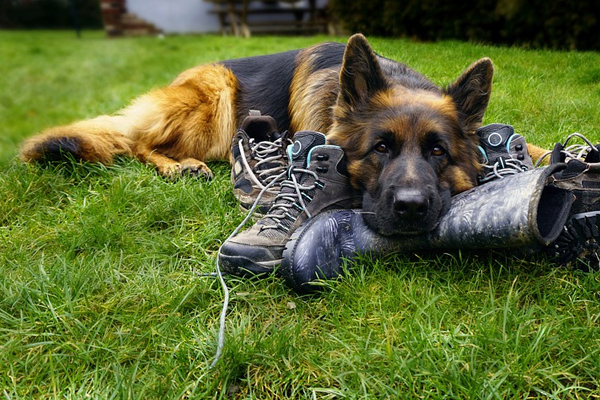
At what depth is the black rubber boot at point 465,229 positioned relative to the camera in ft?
5.74

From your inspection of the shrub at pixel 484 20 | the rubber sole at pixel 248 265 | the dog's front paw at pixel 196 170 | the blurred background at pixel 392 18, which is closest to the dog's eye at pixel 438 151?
the rubber sole at pixel 248 265

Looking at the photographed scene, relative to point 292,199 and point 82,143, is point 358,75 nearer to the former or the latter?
point 292,199

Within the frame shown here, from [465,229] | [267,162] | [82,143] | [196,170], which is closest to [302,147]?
[267,162]

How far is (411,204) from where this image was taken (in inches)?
79.6

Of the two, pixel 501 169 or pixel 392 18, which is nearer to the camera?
pixel 501 169

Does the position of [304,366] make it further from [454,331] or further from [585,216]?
[585,216]

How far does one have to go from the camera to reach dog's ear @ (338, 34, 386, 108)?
2613 millimetres

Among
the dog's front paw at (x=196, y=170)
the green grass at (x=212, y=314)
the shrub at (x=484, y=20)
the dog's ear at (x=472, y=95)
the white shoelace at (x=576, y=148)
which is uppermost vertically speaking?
the shrub at (x=484, y=20)

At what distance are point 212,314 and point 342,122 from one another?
4.54 feet

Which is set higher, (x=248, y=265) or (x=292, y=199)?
(x=292, y=199)

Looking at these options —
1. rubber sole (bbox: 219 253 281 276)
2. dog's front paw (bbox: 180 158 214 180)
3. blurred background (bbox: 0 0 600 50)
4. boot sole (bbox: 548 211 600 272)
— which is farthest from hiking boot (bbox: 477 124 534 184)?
dog's front paw (bbox: 180 158 214 180)

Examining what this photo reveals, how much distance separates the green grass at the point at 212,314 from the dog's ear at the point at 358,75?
877mm

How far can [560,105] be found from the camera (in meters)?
4.15

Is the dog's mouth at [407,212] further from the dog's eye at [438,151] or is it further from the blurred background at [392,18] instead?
the blurred background at [392,18]
